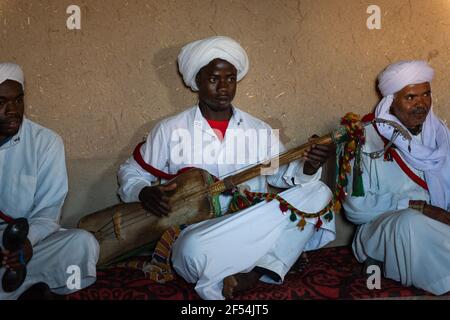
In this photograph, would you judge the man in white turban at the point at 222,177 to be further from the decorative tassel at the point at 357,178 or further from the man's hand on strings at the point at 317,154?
the decorative tassel at the point at 357,178

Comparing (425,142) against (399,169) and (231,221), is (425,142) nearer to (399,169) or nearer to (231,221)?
(399,169)

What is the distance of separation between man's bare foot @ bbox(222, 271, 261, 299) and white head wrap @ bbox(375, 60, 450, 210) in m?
1.42

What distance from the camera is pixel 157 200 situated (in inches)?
147

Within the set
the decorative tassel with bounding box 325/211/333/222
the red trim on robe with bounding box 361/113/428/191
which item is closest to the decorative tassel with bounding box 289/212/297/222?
the decorative tassel with bounding box 325/211/333/222

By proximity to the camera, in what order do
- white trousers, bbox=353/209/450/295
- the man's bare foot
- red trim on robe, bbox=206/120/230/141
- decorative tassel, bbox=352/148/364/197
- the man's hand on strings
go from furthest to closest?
1. red trim on robe, bbox=206/120/230/141
2. decorative tassel, bbox=352/148/364/197
3. the man's hand on strings
4. white trousers, bbox=353/209/450/295
5. the man's bare foot

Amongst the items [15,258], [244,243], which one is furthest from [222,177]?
[15,258]

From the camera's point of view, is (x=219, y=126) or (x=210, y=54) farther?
(x=219, y=126)

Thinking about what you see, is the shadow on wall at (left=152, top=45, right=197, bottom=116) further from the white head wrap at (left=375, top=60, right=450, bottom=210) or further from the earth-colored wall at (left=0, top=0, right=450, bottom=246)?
the white head wrap at (left=375, top=60, right=450, bottom=210)

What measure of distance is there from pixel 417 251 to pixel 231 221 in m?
1.16

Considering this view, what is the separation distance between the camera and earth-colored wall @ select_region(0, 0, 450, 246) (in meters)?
4.52

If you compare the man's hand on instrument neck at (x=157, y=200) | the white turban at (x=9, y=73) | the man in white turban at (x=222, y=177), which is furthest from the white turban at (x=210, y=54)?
the white turban at (x=9, y=73)

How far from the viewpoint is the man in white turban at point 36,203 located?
3.56 meters
